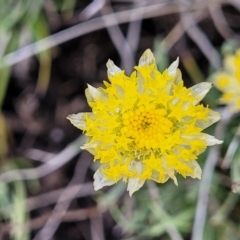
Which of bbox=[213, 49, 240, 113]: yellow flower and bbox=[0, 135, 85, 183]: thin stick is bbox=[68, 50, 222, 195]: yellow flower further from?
bbox=[0, 135, 85, 183]: thin stick

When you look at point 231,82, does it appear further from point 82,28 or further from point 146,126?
point 82,28

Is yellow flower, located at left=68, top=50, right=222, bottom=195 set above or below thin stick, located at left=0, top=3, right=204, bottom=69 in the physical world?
below

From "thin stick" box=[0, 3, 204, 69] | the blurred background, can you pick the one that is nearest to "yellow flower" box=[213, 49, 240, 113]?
the blurred background

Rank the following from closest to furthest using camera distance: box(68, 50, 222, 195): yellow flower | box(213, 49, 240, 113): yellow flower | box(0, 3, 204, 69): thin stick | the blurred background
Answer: box(68, 50, 222, 195): yellow flower → box(213, 49, 240, 113): yellow flower → the blurred background → box(0, 3, 204, 69): thin stick

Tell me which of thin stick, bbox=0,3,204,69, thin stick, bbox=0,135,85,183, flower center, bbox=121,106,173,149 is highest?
thin stick, bbox=0,3,204,69

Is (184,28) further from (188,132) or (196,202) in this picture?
(188,132)

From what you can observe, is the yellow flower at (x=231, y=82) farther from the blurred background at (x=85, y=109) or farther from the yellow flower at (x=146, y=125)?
the yellow flower at (x=146, y=125)

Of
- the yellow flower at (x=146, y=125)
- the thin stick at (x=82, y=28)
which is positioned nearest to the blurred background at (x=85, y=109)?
the thin stick at (x=82, y=28)
